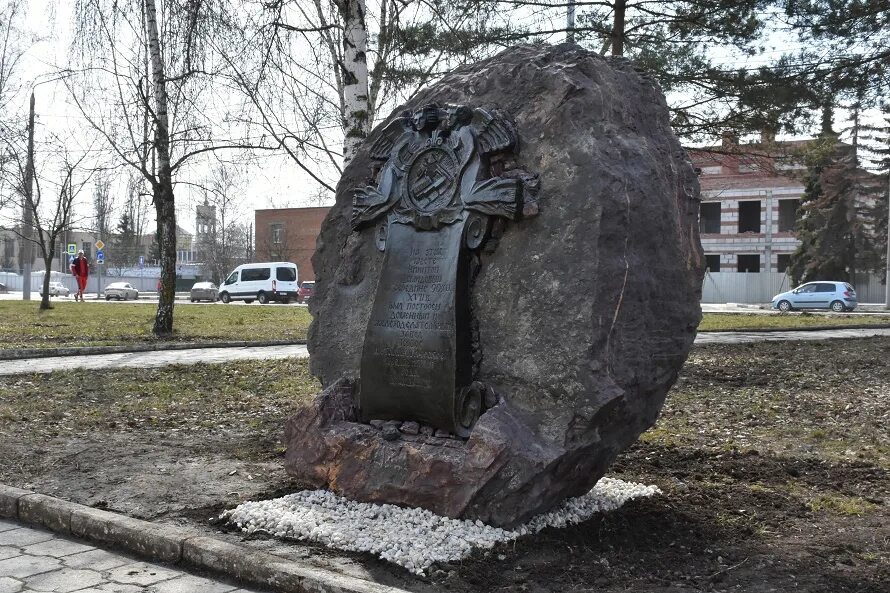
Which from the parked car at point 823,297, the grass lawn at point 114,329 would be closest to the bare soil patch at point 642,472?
the grass lawn at point 114,329

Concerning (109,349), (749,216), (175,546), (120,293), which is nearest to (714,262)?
(749,216)

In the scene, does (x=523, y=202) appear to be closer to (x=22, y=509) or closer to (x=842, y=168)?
(x=22, y=509)

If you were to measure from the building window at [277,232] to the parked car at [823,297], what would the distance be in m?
36.4

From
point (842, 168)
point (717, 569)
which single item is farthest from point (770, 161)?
point (842, 168)

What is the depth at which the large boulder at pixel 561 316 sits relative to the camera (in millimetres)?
4508

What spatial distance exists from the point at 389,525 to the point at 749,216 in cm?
4861

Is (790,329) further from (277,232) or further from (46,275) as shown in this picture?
(277,232)

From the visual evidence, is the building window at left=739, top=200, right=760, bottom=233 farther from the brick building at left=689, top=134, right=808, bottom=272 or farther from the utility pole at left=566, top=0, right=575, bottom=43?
the utility pole at left=566, top=0, right=575, bottom=43

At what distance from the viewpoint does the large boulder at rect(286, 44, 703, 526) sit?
4508mm

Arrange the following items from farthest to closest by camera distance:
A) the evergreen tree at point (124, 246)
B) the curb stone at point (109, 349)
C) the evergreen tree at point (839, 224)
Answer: the evergreen tree at point (124, 246) → the evergreen tree at point (839, 224) → the curb stone at point (109, 349)

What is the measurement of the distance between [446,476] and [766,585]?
1633 millimetres

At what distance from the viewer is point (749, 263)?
1950 inches

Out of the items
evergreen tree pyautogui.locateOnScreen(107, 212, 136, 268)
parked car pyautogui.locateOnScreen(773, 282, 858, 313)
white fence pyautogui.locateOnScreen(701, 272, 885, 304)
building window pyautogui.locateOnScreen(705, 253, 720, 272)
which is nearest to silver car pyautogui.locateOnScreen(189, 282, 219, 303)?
evergreen tree pyautogui.locateOnScreen(107, 212, 136, 268)

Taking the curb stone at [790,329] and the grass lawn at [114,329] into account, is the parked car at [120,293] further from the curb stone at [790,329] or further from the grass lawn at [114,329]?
the curb stone at [790,329]
